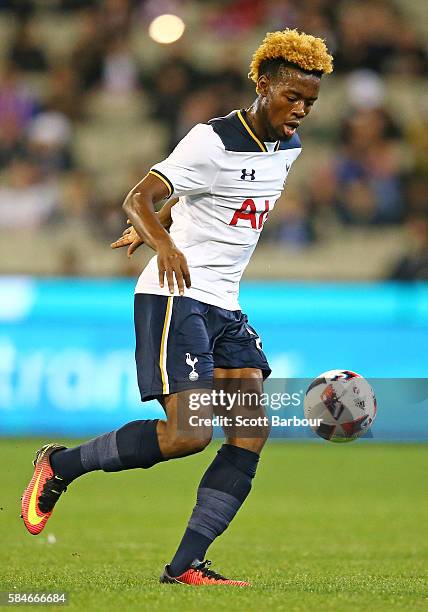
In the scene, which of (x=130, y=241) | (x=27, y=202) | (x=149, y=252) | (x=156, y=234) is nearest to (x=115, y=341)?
(x=149, y=252)

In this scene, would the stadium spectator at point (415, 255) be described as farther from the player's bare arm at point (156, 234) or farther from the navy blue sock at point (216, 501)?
the player's bare arm at point (156, 234)

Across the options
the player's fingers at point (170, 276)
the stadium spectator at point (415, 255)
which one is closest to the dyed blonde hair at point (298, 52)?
the player's fingers at point (170, 276)

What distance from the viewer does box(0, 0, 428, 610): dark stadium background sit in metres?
9.91

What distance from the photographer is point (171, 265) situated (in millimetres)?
4367

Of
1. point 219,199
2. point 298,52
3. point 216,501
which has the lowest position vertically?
point 216,501

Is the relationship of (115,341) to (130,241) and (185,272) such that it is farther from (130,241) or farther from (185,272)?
(185,272)

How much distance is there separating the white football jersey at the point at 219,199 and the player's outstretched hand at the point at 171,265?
11.5 inches

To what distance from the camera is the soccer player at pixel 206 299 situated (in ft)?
15.0

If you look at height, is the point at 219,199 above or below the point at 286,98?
below

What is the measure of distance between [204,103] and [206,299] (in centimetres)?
916

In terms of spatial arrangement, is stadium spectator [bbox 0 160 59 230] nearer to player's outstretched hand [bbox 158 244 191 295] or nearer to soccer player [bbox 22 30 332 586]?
soccer player [bbox 22 30 332 586]

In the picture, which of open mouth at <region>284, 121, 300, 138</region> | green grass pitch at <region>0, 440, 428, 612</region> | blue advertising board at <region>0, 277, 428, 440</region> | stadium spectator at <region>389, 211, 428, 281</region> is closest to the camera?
green grass pitch at <region>0, 440, 428, 612</region>

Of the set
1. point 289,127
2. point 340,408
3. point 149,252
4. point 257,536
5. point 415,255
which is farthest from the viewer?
point 149,252

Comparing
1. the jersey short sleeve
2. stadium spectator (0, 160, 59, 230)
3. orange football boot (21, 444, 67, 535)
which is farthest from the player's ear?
stadium spectator (0, 160, 59, 230)
